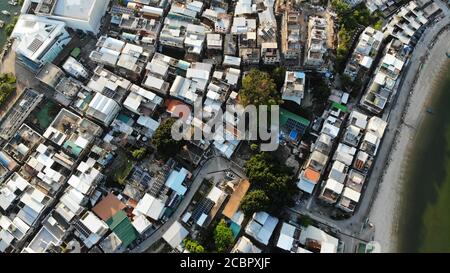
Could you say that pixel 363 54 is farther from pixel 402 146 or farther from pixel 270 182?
pixel 270 182

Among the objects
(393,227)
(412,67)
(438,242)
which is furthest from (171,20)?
(438,242)

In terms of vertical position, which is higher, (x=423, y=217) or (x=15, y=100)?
(x=423, y=217)

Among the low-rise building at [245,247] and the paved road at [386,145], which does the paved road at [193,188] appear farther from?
the paved road at [386,145]

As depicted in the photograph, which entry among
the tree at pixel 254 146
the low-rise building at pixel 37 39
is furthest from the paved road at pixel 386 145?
the low-rise building at pixel 37 39

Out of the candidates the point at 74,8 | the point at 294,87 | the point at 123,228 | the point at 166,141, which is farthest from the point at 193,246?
the point at 74,8

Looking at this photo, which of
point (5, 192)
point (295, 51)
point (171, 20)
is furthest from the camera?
point (171, 20)

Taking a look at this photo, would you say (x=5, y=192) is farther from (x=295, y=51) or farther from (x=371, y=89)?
(x=371, y=89)

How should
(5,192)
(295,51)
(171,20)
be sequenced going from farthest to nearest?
1. (171,20)
2. (295,51)
3. (5,192)
